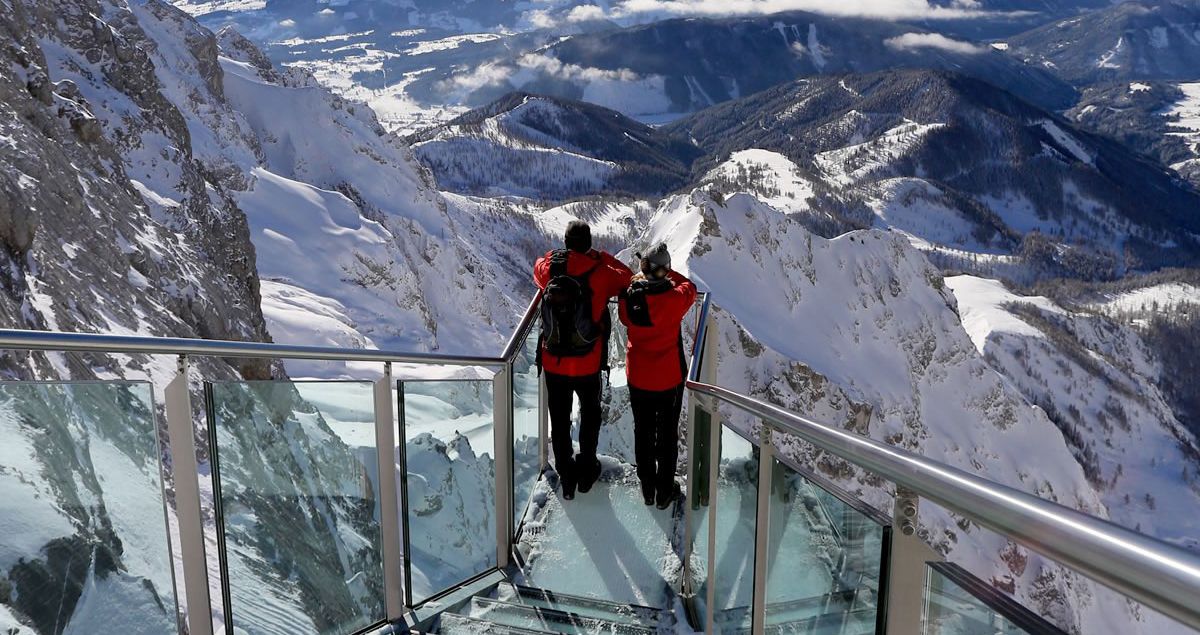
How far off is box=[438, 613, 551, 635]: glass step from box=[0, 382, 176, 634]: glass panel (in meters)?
1.38

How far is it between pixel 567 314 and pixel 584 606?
1.55 metres

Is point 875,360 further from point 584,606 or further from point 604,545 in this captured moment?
point 584,606

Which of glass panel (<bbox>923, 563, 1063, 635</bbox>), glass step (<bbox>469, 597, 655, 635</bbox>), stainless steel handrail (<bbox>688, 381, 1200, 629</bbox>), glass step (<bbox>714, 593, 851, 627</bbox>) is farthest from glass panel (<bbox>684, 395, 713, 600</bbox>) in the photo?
stainless steel handrail (<bbox>688, 381, 1200, 629</bbox>)

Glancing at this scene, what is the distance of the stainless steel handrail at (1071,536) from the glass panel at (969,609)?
140mm

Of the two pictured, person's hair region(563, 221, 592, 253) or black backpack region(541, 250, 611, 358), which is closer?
black backpack region(541, 250, 611, 358)

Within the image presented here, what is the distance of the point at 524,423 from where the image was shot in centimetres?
509

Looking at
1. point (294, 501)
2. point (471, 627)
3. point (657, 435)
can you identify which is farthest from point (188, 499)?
point (657, 435)

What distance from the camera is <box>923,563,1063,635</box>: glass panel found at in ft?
3.66

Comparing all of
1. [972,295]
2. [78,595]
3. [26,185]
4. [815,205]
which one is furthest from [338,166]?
[815,205]

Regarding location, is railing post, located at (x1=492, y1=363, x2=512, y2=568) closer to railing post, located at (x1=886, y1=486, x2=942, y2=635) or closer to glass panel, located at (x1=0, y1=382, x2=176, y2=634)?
glass panel, located at (x1=0, y1=382, x2=176, y2=634)

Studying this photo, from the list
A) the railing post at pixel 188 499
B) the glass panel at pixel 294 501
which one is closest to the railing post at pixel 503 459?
the glass panel at pixel 294 501

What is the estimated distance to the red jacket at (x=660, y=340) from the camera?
4273 mm

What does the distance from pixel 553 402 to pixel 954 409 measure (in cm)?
3952

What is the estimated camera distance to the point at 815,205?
17175cm
